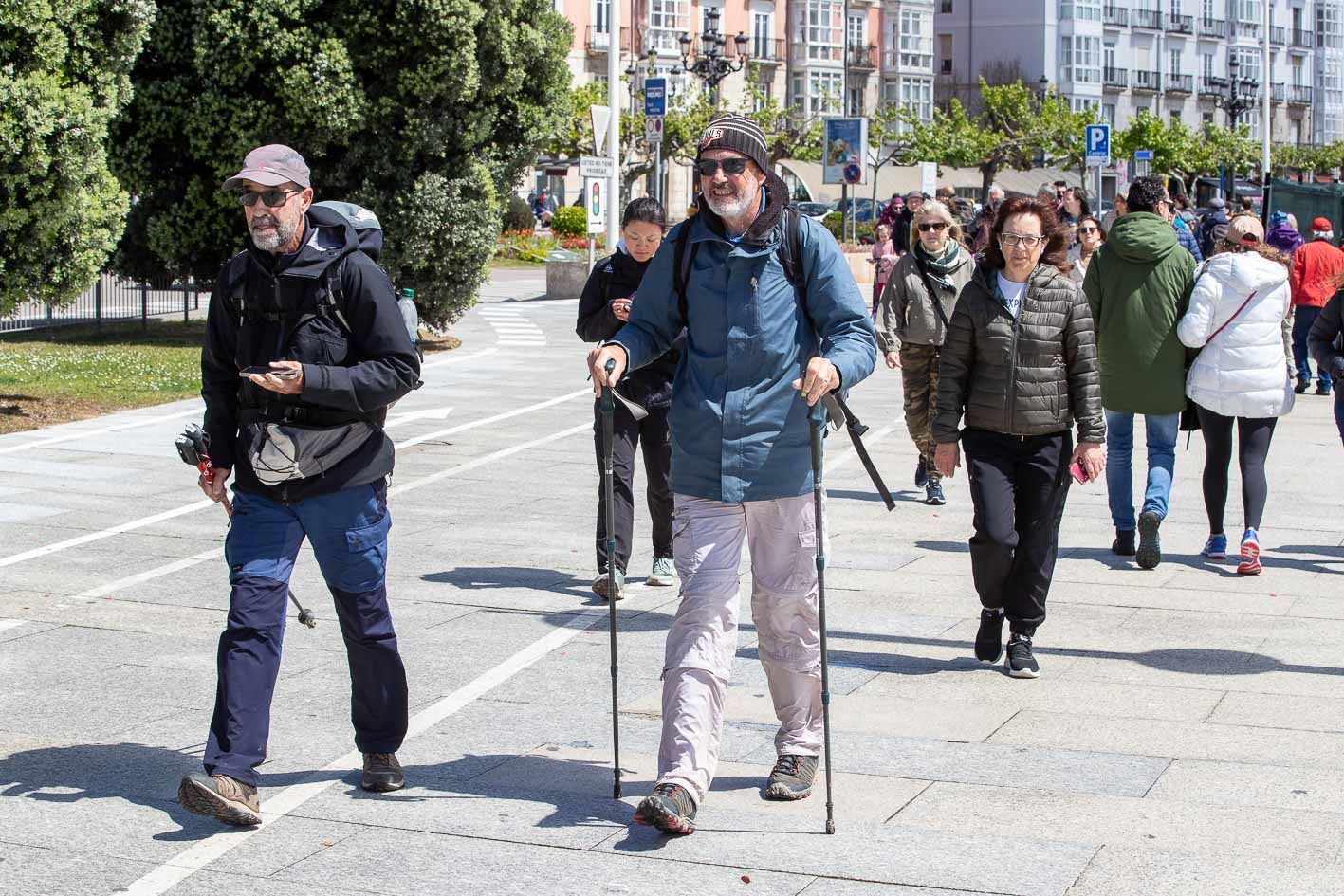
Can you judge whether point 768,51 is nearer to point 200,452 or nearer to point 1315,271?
point 1315,271

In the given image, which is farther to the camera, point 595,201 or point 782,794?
point 595,201

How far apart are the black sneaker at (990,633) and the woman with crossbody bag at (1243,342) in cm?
250

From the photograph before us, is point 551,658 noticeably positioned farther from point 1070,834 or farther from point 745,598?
point 1070,834

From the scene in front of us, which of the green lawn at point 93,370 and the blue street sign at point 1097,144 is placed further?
the blue street sign at point 1097,144

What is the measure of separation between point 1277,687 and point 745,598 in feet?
8.38

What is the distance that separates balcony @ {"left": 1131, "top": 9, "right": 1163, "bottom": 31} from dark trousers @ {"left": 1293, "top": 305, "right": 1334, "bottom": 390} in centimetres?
8734

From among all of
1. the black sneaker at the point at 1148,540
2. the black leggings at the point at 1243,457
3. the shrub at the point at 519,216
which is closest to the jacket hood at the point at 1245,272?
the black leggings at the point at 1243,457

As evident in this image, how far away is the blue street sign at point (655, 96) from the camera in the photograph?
29.1 meters

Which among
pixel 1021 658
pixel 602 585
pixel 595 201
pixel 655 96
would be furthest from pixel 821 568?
pixel 655 96

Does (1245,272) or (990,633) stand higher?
(1245,272)

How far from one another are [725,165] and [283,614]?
182cm

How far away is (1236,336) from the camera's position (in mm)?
9164

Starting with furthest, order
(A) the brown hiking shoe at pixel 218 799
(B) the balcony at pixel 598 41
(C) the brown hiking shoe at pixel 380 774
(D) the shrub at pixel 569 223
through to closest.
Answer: (B) the balcony at pixel 598 41 < (D) the shrub at pixel 569 223 < (C) the brown hiking shoe at pixel 380 774 < (A) the brown hiking shoe at pixel 218 799

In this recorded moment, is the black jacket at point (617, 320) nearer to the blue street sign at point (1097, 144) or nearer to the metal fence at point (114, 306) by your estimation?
the metal fence at point (114, 306)
